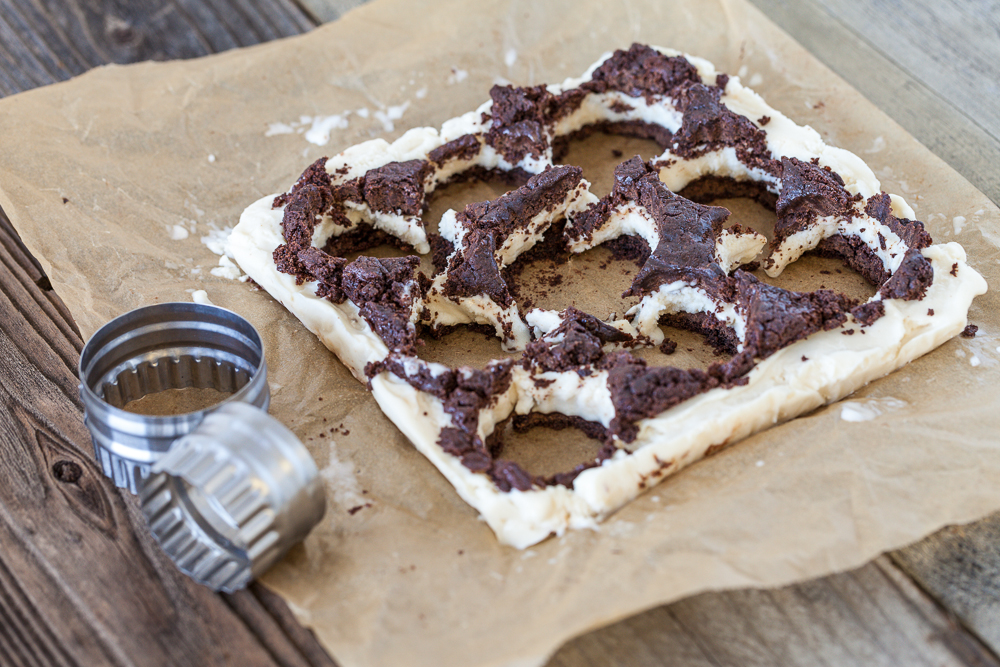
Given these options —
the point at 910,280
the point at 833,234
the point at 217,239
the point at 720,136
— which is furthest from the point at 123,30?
the point at 910,280

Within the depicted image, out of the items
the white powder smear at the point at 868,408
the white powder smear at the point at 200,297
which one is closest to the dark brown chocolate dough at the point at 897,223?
the white powder smear at the point at 868,408

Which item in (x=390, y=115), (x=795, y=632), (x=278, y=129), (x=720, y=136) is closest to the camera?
(x=795, y=632)

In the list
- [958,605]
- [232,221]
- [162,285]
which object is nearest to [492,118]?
[232,221]

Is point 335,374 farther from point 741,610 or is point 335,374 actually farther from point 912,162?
point 912,162

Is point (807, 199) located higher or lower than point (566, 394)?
higher

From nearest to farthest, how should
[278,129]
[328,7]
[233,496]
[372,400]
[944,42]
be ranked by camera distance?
1. [233,496]
2. [372,400]
3. [278,129]
4. [944,42]
5. [328,7]

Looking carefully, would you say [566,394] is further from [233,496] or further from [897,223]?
[897,223]

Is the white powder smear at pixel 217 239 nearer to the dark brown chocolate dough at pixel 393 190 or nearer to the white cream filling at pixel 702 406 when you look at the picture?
the dark brown chocolate dough at pixel 393 190
